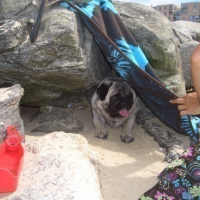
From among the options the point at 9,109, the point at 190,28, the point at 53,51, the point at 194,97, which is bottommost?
the point at 190,28

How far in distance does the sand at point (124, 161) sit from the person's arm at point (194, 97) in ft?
2.52

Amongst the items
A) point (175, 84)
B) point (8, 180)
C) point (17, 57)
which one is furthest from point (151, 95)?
point (8, 180)

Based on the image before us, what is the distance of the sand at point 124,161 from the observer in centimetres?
275

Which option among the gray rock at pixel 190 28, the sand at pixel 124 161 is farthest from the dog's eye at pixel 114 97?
the gray rock at pixel 190 28

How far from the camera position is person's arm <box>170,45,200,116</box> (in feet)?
6.59

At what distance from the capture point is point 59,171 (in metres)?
2.24

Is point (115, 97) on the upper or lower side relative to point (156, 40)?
lower

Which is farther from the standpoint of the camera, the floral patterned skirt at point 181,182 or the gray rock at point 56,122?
the gray rock at point 56,122

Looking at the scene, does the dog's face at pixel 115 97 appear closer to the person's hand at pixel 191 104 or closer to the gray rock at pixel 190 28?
the person's hand at pixel 191 104

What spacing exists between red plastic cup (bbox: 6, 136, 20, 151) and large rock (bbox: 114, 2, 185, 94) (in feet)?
8.52

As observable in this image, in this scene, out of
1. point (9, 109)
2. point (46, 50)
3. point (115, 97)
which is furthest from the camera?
point (115, 97)

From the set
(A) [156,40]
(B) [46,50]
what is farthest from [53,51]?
(A) [156,40]

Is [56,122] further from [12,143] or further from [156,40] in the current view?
[156,40]

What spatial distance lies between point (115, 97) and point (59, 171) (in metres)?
2.19
